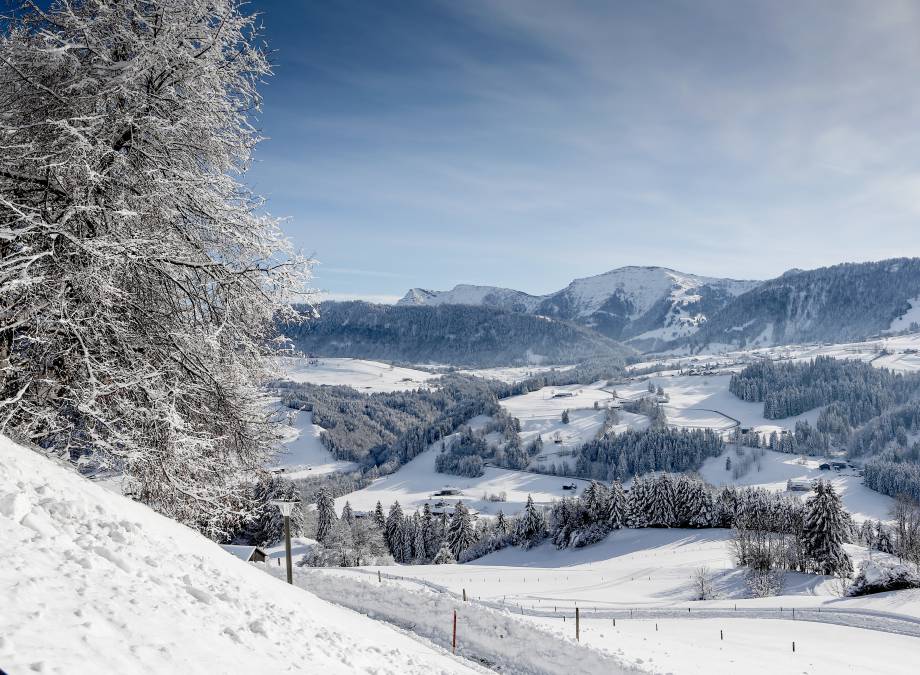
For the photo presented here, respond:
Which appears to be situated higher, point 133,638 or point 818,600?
point 133,638

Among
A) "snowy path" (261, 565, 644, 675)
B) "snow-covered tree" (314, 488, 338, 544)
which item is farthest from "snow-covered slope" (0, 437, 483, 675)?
"snow-covered tree" (314, 488, 338, 544)

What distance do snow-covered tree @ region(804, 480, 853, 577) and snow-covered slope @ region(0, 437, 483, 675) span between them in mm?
65645

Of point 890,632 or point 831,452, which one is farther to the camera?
point 831,452

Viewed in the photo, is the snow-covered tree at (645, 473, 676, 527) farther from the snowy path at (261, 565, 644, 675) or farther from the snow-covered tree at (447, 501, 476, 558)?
the snowy path at (261, 565, 644, 675)

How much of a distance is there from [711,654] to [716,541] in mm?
65576

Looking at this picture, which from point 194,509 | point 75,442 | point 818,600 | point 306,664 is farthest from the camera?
point 818,600

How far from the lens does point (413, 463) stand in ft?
617

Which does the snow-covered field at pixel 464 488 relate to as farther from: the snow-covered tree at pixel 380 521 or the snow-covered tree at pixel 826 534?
the snow-covered tree at pixel 826 534

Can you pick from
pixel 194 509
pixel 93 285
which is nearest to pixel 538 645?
pixel 194 509

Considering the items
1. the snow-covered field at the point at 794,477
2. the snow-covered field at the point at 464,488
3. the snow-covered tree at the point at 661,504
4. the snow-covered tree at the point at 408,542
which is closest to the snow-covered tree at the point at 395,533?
the snow-covered tree at the point at 408,542

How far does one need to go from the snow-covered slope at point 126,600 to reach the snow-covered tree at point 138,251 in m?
0.91

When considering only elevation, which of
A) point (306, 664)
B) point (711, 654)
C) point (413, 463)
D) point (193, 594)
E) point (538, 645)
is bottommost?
point (413, 463)

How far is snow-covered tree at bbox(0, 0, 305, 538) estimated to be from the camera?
22.9ft

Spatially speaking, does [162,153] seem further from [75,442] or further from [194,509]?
[194,509]
